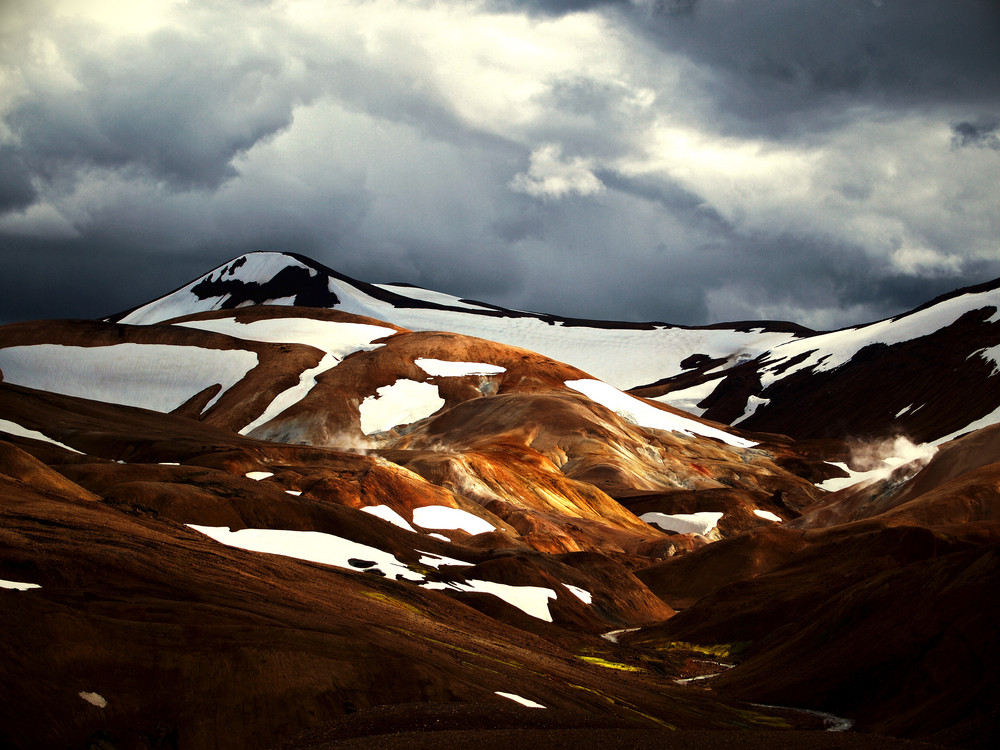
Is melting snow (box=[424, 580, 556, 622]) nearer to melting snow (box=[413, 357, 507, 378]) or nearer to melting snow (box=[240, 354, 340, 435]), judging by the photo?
melting snow (box=[240, 354, 340, 435])

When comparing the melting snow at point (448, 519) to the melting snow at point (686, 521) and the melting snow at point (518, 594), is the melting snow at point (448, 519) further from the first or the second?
the melting snow at point (686, 521)

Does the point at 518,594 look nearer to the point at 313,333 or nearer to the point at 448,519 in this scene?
the point at 448,519

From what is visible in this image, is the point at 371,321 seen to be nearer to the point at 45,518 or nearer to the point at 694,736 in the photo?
the point at 45,518

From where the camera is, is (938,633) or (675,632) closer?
(938,633)

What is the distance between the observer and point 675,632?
53.0 m

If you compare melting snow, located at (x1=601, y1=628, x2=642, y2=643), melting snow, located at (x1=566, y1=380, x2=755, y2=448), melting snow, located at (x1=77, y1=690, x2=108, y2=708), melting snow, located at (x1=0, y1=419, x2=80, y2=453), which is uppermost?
melting snow, located at (x1=566, y1=380, x2=755, y2=448)

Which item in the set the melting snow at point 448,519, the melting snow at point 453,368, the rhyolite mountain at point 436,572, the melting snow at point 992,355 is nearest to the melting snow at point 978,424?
the melting snow at point 992,355

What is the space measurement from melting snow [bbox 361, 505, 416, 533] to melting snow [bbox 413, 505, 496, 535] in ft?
4.49

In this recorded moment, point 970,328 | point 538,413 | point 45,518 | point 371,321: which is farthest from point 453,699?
point 970,328

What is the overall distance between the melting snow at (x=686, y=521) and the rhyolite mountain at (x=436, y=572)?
1.06ft

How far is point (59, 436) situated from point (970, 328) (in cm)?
15175

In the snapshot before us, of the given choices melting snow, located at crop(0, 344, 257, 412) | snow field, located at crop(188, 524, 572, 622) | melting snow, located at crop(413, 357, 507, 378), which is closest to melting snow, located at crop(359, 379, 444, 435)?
melting snow, located at crop(413, 357, 507, 378)

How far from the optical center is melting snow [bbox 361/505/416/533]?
203 ft

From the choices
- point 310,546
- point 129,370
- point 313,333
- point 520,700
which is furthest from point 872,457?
point 520,700
